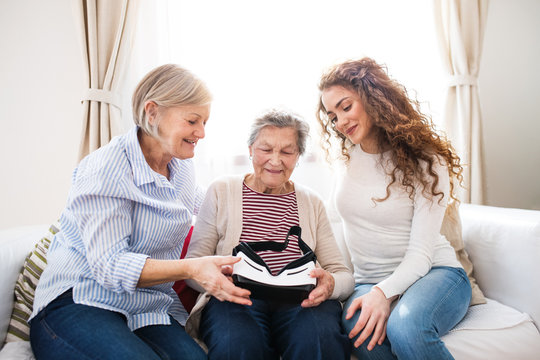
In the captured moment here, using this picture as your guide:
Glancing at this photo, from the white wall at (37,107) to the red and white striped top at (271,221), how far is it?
1.26m

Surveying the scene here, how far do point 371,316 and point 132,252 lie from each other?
728mm

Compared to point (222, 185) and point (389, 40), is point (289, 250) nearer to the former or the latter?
point (222, 185)

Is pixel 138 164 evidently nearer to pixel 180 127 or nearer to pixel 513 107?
pixel 180 127

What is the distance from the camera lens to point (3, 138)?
206 centimetres

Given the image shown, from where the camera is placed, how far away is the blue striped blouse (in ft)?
3.28

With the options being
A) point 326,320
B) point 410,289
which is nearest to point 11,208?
point 326,320

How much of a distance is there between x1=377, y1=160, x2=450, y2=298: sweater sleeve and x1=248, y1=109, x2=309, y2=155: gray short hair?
46cm

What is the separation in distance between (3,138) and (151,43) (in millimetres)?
973

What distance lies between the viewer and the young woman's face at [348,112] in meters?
1.36

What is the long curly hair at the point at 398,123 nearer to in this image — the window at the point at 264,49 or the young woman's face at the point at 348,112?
the young woman's face at the point at 348,112

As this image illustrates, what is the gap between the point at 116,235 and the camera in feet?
3.33

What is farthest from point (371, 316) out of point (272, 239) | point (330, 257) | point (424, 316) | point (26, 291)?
point (26, 291)

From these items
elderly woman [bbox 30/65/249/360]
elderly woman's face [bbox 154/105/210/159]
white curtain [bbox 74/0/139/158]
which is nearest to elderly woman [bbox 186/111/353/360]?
elderly woman [bbox 30/65/249/360]

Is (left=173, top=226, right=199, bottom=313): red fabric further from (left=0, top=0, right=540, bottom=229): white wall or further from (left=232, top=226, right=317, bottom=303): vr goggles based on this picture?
(left=0, top=0, right=540, bottom=229): white wall
